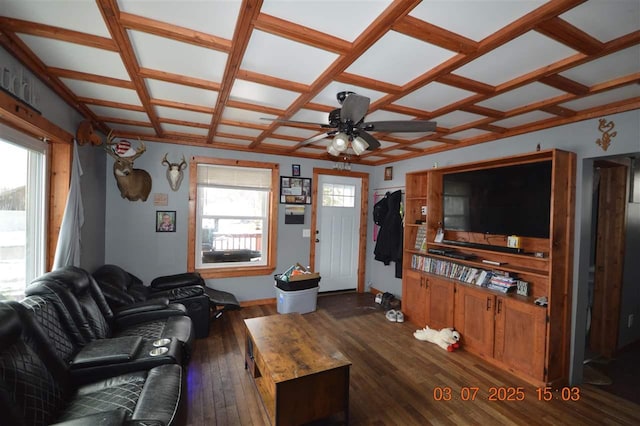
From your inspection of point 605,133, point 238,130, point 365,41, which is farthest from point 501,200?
point 238,130

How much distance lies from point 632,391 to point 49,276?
4.63 meters

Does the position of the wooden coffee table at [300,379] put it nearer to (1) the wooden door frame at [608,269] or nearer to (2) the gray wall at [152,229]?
(2) the gray wall at [152,229]

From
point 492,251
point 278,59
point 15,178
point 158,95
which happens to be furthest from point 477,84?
point 15,178

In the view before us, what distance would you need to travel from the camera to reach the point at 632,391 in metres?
2.33

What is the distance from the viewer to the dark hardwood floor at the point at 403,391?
77.8 inches

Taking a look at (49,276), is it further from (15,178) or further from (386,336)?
(386,336)

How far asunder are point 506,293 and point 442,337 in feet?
2.68

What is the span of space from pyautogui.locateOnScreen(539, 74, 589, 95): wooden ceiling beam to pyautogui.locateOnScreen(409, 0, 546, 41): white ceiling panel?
0.76 m

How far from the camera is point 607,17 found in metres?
1.28

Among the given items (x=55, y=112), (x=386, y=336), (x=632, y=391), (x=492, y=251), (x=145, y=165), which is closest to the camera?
(x=55, y=112)

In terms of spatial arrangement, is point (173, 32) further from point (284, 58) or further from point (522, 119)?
point (522, 119)

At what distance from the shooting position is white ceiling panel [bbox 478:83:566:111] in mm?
2002

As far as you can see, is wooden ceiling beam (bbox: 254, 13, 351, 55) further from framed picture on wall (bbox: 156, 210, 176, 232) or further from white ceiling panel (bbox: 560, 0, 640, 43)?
framed picture on wall (bbox: 156, 210, 176, 232)

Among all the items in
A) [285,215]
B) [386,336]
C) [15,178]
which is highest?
[15,178]
